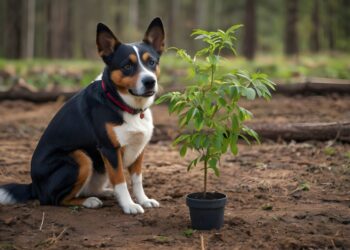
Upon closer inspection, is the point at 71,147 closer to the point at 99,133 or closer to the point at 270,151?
the point at 99,133

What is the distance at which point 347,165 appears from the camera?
569cm

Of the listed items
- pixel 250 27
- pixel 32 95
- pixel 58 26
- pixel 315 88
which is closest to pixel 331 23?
pixel 250 27

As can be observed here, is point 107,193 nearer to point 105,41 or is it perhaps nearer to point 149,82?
point 149,82

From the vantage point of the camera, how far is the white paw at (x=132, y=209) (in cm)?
436

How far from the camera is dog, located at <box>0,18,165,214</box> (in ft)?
13.9

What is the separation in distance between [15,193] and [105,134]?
118 cm

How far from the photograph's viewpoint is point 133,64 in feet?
13.7

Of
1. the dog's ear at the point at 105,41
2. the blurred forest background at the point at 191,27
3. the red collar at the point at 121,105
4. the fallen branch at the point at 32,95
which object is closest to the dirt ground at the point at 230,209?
the red collar at the point at 121,105

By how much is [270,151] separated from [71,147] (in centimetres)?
317

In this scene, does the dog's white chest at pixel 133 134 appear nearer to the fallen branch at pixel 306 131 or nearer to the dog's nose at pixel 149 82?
the dog's nose at pixel 149 82

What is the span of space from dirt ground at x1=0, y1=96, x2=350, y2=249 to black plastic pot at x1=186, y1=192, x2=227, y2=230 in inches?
2.9

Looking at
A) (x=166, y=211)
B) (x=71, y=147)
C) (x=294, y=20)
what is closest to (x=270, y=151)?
(x=166, y=211)

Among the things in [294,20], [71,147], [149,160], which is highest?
[294,20]

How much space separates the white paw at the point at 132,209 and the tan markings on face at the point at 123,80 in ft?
3.40
